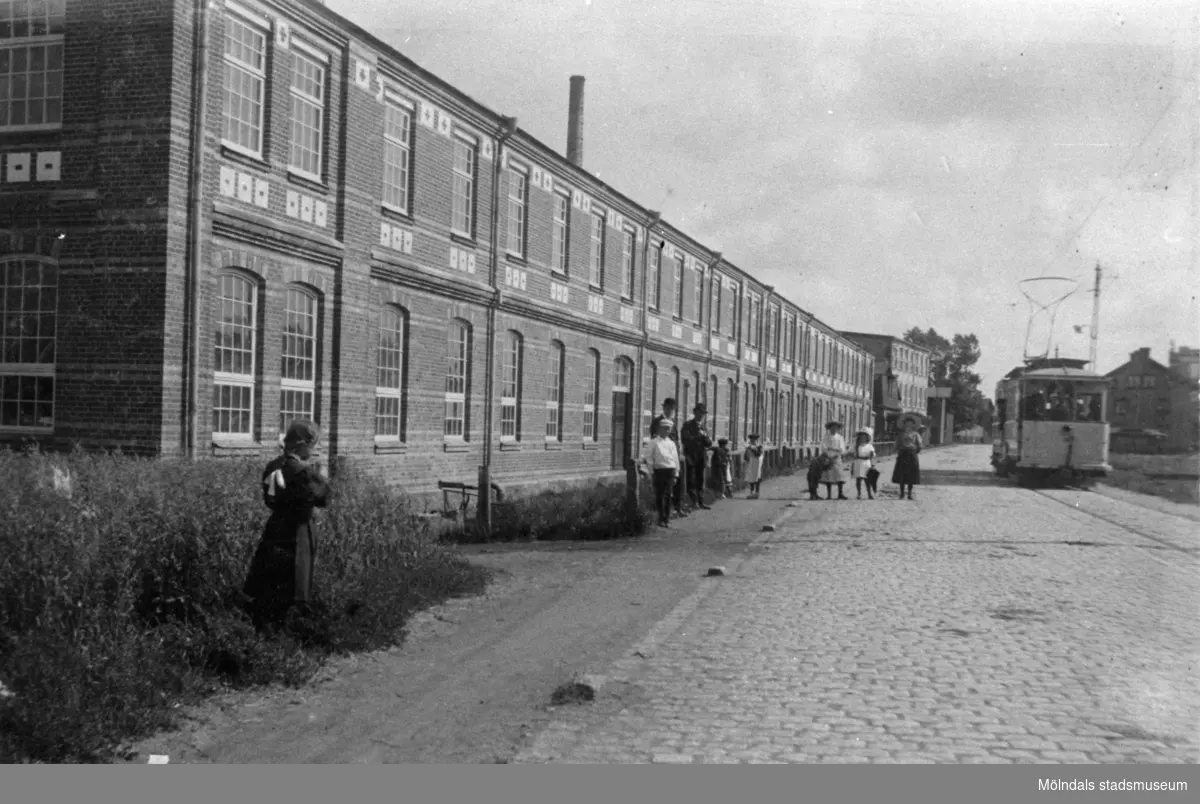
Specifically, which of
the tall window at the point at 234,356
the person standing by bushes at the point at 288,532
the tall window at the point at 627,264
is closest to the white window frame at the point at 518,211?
the tall window at the point at 627,264

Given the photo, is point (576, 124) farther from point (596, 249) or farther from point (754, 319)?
point (754, 319)

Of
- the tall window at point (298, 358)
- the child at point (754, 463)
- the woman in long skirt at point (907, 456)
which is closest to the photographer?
the tall window at point (298, 358)

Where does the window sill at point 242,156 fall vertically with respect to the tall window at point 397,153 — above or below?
below

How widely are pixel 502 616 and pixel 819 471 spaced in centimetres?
1681

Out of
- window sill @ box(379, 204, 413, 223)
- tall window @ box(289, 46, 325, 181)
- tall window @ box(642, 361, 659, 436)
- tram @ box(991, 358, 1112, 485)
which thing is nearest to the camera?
tall window @ box(289, 46, 325, 181)

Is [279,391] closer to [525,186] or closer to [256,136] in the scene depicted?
[256,136]

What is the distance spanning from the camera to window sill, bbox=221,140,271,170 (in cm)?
1469

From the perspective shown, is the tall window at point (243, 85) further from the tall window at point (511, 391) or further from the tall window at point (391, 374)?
the tall window at point (511, 391)

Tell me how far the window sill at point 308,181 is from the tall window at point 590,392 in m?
12.7

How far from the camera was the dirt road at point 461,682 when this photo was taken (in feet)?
20.7

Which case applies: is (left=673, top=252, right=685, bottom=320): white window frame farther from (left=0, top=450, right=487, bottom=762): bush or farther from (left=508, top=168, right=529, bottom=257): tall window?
(left=0, top=450, right=487, bottom=762): bush

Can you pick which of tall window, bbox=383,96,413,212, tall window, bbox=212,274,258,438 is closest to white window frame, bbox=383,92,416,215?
tall window, bbox=383,96,413,212

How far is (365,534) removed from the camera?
1006 centimetres

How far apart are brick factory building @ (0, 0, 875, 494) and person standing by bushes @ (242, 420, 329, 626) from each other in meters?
6.41
